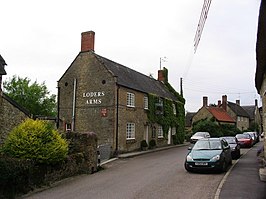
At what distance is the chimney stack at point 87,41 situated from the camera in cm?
2886

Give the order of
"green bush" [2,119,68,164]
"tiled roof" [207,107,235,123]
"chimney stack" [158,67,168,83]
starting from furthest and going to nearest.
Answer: "tiled roof" [207,107,235,123]
"chimney stack" [158,67,168,83]
"green bush" [2,119,68,164]

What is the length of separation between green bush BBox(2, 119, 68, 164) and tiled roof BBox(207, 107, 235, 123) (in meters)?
46.5

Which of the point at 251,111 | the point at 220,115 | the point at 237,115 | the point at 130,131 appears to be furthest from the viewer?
the point at 251,111

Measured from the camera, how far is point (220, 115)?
196 feet

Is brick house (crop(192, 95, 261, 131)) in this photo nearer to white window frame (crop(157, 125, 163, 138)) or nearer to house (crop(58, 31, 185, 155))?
white window frame (crop(157, 125, 163, 138))

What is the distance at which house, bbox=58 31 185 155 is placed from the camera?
87.1 ft

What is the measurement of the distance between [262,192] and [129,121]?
1858cm

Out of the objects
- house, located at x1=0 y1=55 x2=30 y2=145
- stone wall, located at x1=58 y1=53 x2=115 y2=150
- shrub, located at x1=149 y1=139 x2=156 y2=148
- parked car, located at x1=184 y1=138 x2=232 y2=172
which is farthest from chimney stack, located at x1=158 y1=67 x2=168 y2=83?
parked car, located at x1=184 y1=138 x2=232 y2=172

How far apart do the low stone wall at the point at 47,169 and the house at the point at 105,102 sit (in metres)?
9.18

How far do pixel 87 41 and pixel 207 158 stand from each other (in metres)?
18.2

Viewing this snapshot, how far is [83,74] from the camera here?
28641mm

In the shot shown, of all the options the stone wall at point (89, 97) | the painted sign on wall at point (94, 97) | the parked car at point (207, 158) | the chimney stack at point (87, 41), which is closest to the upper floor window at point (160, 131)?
the stone wall at point (89, 97)

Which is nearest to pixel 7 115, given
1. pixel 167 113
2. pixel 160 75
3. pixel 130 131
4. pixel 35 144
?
pixel 35 144

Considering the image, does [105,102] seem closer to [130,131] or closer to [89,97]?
[89,97]
